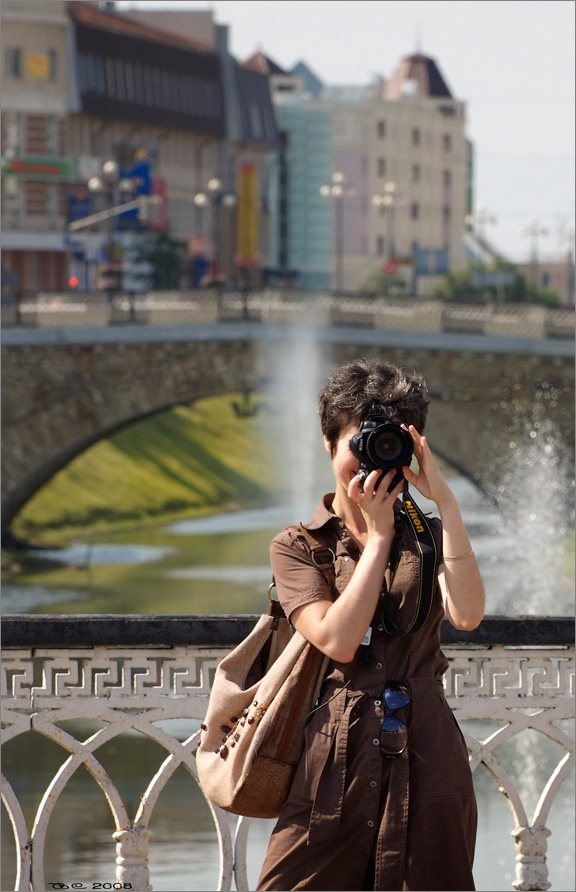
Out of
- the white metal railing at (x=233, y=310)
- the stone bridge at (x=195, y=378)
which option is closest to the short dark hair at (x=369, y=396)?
the stone bridge at (x=195, y=378)

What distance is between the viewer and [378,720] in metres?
2.61

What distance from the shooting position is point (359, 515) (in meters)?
2.74

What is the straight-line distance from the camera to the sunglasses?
259cm

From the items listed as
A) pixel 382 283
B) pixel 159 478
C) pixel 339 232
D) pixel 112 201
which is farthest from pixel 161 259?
pixel 339 232

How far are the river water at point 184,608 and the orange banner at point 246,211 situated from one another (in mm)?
28240

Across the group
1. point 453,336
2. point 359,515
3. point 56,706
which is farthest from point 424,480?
point 453,336

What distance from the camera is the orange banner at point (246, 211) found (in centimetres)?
6644

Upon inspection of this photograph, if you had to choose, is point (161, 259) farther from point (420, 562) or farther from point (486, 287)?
point (420, 562)

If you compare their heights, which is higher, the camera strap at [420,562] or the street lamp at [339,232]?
the street lamp at [339,232]

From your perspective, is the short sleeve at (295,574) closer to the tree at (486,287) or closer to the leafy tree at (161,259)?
the leafy tree at (161,259)

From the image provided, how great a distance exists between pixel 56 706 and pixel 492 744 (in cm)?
97

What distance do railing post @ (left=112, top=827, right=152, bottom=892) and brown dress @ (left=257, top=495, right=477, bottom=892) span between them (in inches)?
28.9

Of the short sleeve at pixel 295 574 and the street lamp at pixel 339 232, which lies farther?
the street lamp at pixel 339 232

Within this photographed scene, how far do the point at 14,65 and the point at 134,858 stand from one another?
5136 cm
